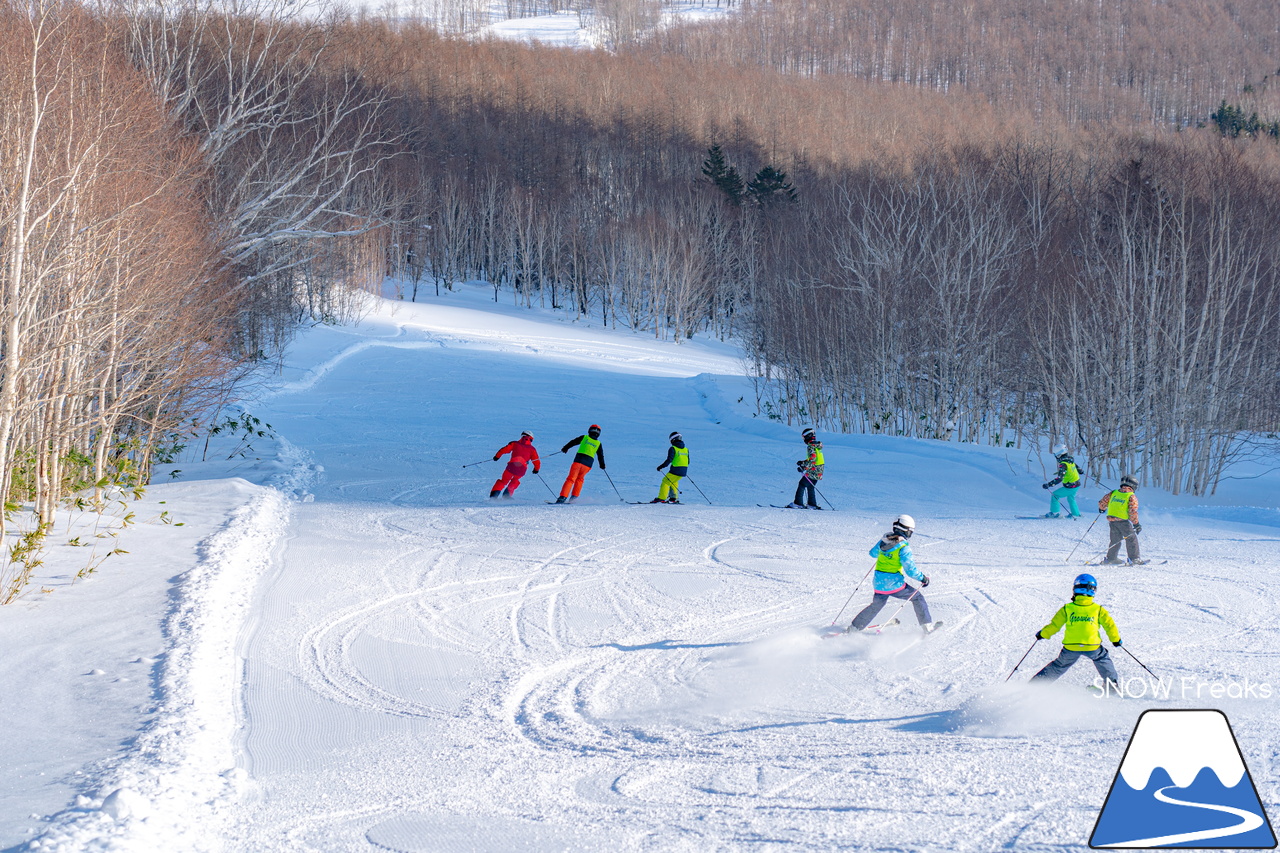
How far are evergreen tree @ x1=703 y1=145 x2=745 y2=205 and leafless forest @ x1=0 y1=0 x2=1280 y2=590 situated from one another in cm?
28

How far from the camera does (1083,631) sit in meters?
6.72

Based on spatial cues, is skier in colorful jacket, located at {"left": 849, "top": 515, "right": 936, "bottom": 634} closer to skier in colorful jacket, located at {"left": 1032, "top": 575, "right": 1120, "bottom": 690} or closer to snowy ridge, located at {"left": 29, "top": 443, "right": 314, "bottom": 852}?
skier in colorful jacket, located at {"left": 1032, "top": 575, "right": 1120, "bottom": 690}

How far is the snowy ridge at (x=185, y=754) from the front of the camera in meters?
4.86

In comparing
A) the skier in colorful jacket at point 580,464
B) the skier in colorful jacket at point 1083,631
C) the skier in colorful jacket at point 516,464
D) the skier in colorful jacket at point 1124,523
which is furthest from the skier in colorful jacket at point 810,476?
the skier in colorful jacket at point 1083,631

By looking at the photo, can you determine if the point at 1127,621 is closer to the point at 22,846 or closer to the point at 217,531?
the point at 22,846

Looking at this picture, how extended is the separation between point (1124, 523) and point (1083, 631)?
5099 mm

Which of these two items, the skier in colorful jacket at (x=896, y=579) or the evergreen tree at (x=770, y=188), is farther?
the evergreen tree at (x=770, y=188)

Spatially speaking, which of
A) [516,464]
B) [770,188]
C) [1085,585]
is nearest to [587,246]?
[770,188]

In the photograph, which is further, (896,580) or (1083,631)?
(896,580)

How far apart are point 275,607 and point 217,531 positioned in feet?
10.2

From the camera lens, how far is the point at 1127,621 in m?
8.71

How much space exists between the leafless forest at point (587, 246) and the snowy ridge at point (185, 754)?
1953 millimetres

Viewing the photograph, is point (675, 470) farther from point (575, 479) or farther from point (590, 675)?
point (590, 675)

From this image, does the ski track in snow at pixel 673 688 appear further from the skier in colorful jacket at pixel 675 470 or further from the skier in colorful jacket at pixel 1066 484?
the skier in colorful jacket at pixel 675 470
